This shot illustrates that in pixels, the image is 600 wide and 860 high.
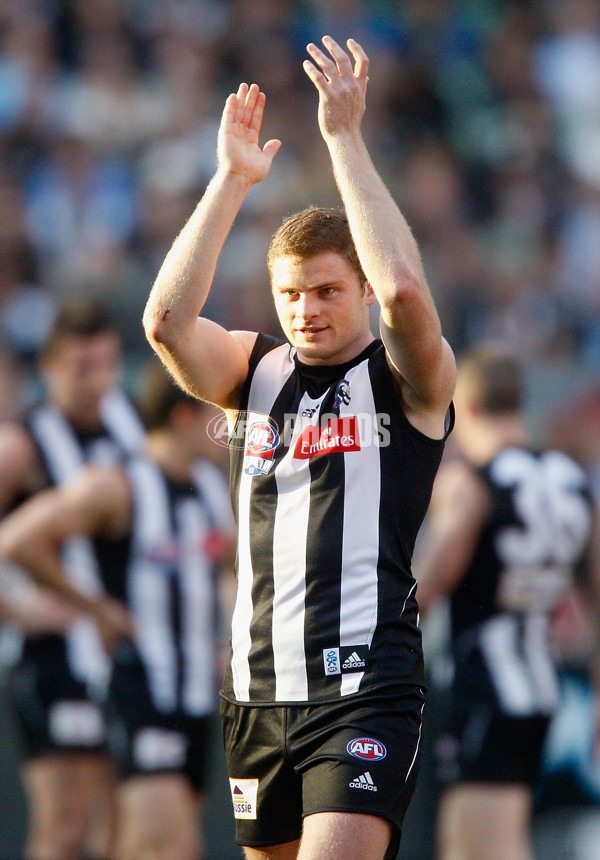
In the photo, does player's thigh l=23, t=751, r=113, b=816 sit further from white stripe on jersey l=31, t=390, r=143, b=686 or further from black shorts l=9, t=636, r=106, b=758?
white stripe on jersey l=31, t=390, r=143, b=686

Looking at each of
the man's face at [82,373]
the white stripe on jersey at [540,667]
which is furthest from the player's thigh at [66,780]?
the white stripe on jersey at [540,667]

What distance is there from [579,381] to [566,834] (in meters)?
3.79

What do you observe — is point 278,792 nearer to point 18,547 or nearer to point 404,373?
point 404,373

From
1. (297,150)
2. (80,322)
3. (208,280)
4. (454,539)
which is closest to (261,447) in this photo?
(208,280)

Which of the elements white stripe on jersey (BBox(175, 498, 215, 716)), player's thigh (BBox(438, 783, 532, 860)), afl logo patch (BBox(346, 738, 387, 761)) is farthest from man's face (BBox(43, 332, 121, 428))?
afl logo patch (BBox(346, 738, 387, 761))

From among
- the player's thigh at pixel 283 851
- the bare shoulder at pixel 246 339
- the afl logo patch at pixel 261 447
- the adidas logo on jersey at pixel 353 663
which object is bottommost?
the player's thigh at pixel 283 851

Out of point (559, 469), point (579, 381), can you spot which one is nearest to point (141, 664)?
point (559, 469)

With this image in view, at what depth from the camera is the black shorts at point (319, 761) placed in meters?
3.58

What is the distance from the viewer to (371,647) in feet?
12.3

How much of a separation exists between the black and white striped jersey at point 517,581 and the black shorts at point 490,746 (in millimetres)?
71

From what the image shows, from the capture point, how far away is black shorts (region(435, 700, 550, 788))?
6.33m

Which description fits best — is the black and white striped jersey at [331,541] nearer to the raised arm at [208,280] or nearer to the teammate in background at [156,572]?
the raised arm at [208,280]

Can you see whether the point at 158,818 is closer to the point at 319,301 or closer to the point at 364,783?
the point at 364,783

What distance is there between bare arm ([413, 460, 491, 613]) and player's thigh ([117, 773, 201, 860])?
1564mm
